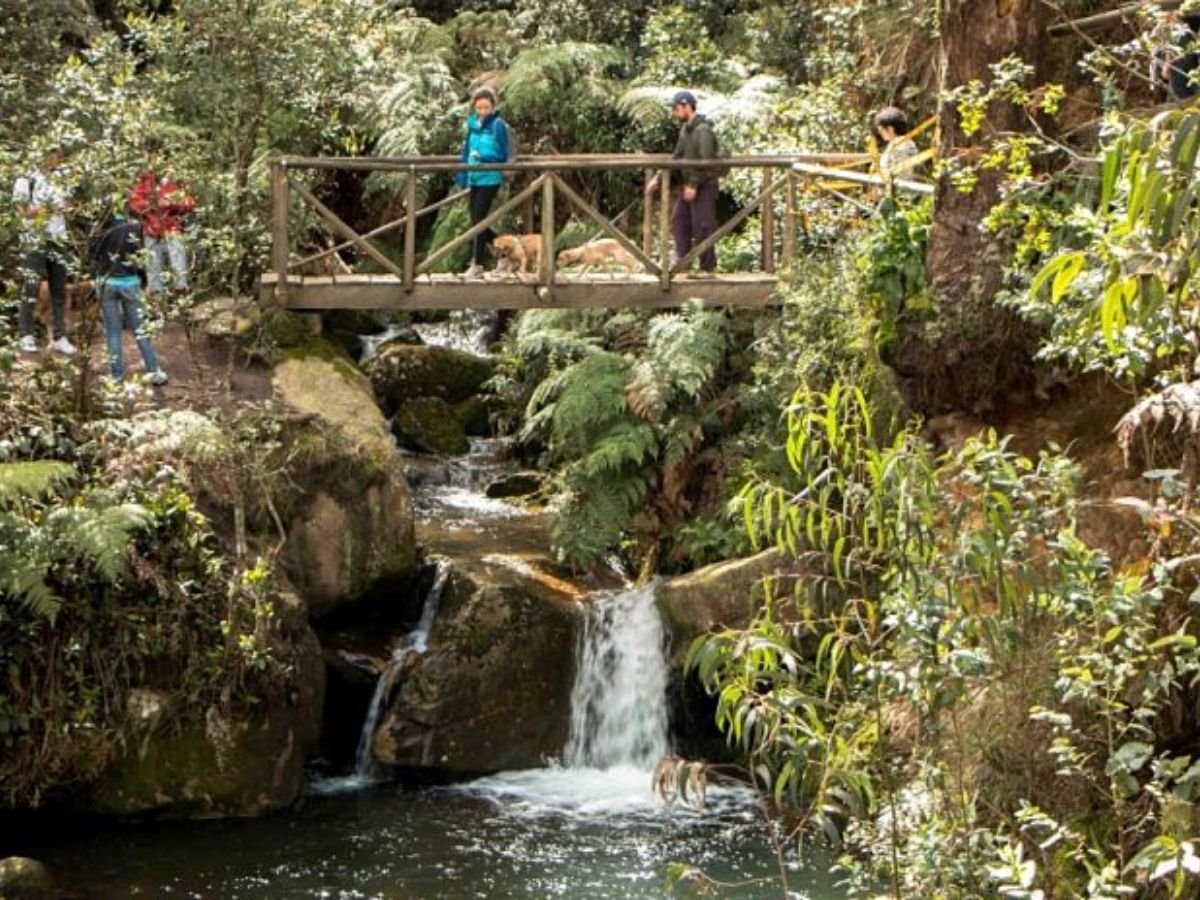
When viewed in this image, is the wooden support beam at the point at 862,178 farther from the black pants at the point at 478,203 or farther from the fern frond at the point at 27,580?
the fern frond at the point at 27,580

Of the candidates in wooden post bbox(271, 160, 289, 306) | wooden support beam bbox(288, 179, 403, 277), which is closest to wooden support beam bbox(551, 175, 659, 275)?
wooden support beam bbox(288, 179, 403, 277)

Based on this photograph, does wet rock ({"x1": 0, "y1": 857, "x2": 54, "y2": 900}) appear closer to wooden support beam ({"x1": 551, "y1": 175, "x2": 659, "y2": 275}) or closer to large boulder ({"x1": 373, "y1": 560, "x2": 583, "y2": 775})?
large boulder ({"x1": 373, "y1": 560, "x2": 583, "y2": 775})

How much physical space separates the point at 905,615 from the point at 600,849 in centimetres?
457

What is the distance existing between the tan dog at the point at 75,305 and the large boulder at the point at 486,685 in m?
2.86

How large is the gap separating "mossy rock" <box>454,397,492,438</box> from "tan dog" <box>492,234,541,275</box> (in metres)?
2.10

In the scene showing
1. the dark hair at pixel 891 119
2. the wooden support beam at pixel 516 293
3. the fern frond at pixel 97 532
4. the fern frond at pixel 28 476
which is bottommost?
the fern frond at pixel 97 532

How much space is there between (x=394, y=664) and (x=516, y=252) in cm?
331

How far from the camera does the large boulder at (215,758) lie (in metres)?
10.0

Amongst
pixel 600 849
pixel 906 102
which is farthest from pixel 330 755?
pixel 906 102

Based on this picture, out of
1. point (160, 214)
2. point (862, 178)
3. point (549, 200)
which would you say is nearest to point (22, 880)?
point (160, 214)

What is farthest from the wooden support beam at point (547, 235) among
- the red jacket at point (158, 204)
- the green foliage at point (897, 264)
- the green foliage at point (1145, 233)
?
the green foliage at point (1145, 233)

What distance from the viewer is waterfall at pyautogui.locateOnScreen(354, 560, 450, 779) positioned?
11102 millimetres

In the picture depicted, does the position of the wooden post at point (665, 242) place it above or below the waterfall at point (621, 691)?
above

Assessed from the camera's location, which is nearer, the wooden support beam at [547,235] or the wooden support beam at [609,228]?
the wooden support beam at [547,235]
